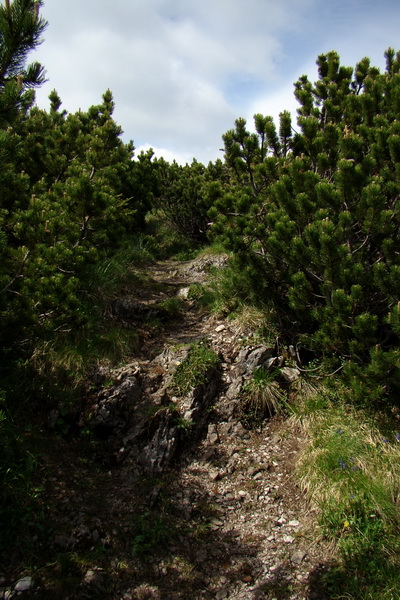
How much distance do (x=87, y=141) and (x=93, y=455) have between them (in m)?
4.69

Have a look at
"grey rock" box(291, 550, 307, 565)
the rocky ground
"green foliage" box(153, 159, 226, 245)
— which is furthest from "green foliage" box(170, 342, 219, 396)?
"green foliage" box(153, 159, 226, 245)

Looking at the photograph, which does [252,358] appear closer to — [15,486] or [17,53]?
[15,486]

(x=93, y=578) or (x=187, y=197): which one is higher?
(x=187, y=197)

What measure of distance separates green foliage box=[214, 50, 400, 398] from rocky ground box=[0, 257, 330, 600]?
952 mm

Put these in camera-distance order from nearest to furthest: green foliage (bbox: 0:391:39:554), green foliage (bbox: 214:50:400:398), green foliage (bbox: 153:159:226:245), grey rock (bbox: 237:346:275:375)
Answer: green foliage (bbox: 0:391:39:554) → green foliage (bbox: 214:50:400:398) → grey rock (bbox: 237:346:275:375) → green foliage (bbox: 153:159:226:245)

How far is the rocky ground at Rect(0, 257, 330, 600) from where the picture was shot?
2.67 meters

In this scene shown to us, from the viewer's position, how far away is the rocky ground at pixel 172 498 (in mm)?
2672

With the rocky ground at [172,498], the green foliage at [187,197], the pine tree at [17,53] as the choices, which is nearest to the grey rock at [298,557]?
the rocky ground at [172,498]

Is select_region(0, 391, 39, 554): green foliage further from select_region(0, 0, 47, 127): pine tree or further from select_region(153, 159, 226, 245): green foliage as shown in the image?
select_region(153, 159, 226, 245): green foliage

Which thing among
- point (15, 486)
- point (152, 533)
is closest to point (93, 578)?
point (152, 533)

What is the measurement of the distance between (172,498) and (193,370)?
A: 145cm

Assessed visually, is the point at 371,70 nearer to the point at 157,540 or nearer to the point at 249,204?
the point at 249,204

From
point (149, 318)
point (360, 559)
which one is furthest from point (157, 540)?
point (149, 318)

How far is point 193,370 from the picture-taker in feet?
14.7
